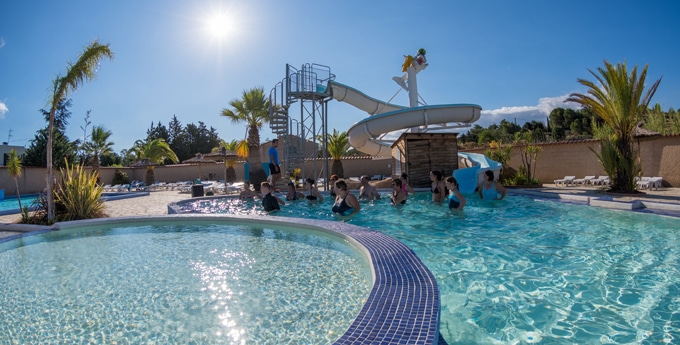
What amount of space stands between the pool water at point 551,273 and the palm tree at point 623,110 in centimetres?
358

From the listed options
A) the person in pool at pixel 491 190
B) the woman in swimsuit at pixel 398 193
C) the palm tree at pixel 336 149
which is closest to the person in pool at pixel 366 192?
the woman in swimsuit at pixel 398 193

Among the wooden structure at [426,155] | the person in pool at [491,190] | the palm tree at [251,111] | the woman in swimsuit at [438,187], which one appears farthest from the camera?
the palm tree at [251,111]

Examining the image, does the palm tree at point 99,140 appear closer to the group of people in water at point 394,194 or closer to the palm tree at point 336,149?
the palm tree at point 336,149

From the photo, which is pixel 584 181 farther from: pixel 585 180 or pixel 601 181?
pixel 601 181

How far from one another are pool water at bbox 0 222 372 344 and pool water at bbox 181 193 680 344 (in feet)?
3.22

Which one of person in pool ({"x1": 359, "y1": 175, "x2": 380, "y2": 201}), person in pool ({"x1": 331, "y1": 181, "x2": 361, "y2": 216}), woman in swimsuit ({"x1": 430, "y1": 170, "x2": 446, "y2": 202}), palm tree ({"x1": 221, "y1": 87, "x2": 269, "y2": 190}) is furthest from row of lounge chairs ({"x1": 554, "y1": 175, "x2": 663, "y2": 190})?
palm tree ({"x1": 221, "y1": 87, "x2": 269, "y2": 190})

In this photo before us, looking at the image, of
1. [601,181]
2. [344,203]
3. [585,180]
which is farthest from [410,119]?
[601,181]

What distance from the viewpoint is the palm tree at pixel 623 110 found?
1020 cm

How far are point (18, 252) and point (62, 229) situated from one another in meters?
1.60

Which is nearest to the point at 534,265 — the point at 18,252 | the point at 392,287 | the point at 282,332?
the point at 392,287

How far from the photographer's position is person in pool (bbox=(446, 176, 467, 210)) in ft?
26.1

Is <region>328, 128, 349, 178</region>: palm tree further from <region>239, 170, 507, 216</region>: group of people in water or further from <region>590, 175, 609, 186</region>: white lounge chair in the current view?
<region>590, 175, 609, 186</region>: white lounge chair

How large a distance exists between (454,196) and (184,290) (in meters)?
6.27

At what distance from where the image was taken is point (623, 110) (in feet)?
34.4
